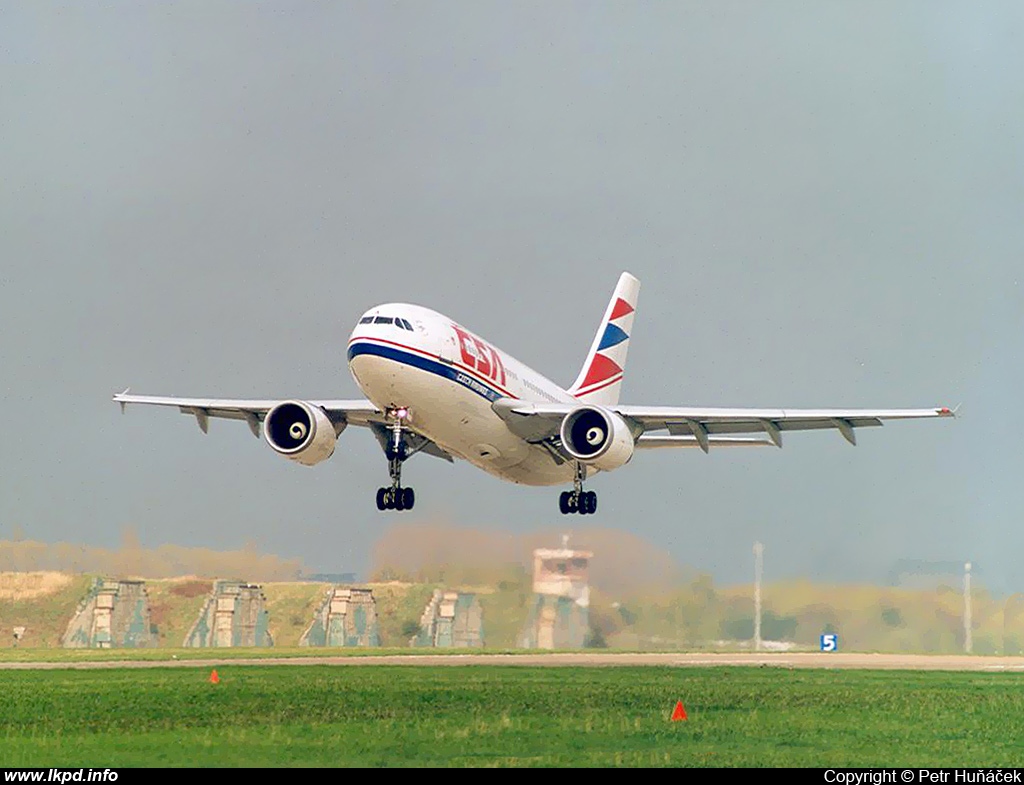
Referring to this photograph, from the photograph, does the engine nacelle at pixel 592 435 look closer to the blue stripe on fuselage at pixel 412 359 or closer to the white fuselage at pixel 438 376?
the white fuselage at pixel 438 376

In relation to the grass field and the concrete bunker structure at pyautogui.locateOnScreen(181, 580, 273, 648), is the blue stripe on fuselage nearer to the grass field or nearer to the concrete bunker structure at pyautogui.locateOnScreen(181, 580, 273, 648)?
the grass field

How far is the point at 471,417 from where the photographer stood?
44.8 metres

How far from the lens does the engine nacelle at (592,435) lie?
47188mm

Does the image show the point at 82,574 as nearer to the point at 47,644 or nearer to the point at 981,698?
the point at 47,644

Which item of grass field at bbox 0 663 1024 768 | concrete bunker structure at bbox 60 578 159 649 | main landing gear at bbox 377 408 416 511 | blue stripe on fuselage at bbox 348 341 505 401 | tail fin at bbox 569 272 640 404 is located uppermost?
tail fin at bbox 569 272 640 404

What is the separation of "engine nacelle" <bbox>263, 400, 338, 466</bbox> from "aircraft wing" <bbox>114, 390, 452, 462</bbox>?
0.52 m

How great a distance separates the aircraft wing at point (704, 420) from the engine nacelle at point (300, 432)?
5.34 m

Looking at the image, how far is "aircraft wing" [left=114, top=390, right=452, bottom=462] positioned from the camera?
158ft

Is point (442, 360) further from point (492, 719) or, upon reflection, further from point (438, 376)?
point (492, 719)

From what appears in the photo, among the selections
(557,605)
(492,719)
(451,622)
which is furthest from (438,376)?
(492,719)

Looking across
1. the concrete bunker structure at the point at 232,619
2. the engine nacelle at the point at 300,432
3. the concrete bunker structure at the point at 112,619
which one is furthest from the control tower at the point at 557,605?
the concrete bunker structure at the point at 112,619

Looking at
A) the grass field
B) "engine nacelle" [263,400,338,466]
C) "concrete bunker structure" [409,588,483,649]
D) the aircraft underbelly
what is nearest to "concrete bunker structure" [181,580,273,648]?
"concrete bunker structure" [409,588,483,649]

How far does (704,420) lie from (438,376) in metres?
10.4

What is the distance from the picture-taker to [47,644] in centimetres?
5069
